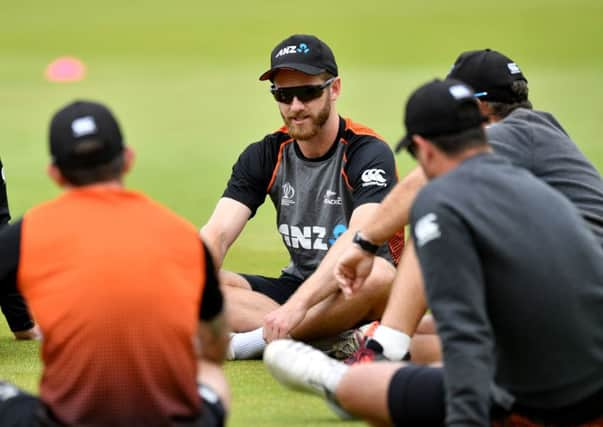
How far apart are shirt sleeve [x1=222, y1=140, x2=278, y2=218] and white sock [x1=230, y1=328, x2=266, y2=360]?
650 millimetres

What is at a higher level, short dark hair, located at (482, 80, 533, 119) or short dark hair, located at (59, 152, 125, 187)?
short dark hair, located at (59, 152, 125, 187)

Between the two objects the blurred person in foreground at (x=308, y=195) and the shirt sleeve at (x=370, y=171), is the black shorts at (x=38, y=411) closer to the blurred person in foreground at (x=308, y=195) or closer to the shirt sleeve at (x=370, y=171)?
the blurred person in foreground at (x=308, y=195)

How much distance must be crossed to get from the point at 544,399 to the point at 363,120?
7.87 metres

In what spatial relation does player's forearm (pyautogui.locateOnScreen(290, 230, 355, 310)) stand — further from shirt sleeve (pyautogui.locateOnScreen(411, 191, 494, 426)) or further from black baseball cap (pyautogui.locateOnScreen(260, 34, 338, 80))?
shirt sleeve (pyautogui.locateOnScreen(411, 191, 494, 426))

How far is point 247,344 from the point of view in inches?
213

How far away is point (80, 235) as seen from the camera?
9.55 ft

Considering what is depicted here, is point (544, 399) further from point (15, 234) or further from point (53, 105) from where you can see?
point (53, 105)

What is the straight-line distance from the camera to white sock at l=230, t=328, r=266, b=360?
5.41 meters

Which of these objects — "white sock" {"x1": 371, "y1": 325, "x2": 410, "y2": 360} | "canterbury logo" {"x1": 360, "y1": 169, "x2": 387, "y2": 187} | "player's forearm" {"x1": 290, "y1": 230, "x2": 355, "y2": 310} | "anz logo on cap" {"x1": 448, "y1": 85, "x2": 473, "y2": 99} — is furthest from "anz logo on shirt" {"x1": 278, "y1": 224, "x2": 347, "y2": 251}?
"anz logo on cap" {"x1": 448, "y1": 85, "x2": 473, "y2": 99}

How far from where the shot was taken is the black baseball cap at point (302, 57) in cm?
547

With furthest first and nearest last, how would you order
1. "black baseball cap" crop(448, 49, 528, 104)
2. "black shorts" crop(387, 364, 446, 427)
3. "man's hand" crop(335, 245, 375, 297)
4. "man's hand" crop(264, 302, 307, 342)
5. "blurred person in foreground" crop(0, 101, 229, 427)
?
"man's hand" crop(264, 302, 307, 342) < "black baseball cap" crop(448, 49, 528, 104) < "man's hand" crop(335, 245, 375, 297) < "black shorts" crop(387, 364, 446, 427) < "blurred person in foreground" crop(0, 101, 229, 427)

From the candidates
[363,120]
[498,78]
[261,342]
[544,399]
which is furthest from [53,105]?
[544,399]

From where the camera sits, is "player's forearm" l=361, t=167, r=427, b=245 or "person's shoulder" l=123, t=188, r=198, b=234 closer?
"person's shoulder" l=123, t=188, r=198, b=234

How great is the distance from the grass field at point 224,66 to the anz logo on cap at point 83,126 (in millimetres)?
5331
